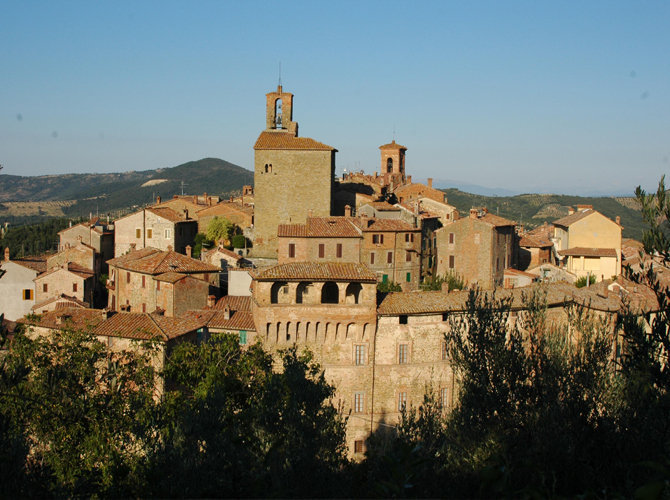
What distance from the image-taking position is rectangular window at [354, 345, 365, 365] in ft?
82.7

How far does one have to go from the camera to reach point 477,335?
14695 millimetres

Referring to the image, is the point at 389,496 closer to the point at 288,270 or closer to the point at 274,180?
the point at 288,270

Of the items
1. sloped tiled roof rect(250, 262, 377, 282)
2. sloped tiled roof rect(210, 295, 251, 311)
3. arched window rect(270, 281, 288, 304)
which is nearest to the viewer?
sloped tiled roof rect(250, 262, 377, 282)

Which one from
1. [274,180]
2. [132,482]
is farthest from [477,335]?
[274,180]

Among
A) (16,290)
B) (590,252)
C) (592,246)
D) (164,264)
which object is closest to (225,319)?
(164,264)

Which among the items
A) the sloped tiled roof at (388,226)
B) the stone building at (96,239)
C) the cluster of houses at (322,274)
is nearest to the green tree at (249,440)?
the cluster of houses at (322,274)

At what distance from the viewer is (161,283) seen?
102 ft

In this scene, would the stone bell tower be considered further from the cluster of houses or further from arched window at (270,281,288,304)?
arched window at (270,281,288,304)

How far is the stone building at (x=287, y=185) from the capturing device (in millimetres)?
41812

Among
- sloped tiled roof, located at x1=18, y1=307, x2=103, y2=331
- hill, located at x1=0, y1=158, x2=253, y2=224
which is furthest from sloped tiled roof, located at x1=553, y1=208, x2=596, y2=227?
hill, located at x1=0, y1=158, x2=253, y2=224

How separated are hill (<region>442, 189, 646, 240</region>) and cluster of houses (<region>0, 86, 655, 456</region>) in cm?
3744

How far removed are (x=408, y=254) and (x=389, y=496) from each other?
3125cm

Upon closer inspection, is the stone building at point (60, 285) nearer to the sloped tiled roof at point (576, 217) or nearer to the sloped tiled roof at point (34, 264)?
the sloped tiled roof at point (34, 264)

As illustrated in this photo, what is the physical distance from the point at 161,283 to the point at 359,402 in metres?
11.7
